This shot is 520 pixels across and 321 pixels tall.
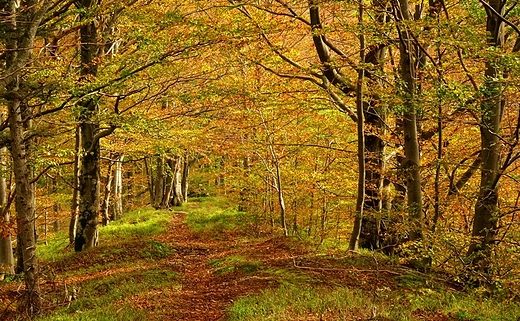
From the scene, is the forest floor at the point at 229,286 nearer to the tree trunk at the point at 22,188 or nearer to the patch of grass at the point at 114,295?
the patch of grass at the point at 114,295

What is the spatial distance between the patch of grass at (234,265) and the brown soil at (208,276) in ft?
0.39

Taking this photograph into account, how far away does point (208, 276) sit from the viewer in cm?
962

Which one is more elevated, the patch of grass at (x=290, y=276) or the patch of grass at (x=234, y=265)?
the patch of grass at (x=290, y=276)

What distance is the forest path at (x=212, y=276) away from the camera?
692 cm

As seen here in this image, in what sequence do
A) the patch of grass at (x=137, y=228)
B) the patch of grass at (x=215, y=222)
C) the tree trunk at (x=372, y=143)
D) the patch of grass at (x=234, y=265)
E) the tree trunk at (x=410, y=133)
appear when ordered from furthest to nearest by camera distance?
1. the patch of grass at (x=215, y=222)
2. the patch of grass at (x=137, y=228)
3. the tree trunk at (x=372, y=143)
4. the patch of grass at (x=234, y=265)
5. the tree trunk at (x=410, y=133)

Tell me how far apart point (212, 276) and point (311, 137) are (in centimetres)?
639

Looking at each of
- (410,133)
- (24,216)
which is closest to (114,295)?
(24,216)

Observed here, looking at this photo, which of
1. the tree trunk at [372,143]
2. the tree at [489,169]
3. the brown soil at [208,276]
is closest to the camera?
the brown soil at [208,276]

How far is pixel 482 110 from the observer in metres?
6.81

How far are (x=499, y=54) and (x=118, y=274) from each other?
27.3ft

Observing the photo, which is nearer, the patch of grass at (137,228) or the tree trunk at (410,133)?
the tree trunk at (410,133)

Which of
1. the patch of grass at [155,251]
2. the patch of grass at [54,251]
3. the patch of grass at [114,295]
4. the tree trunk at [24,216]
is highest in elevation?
the tree trunk at [24,216]

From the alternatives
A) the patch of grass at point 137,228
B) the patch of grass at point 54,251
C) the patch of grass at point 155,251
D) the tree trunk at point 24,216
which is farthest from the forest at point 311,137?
the patch of grass at point 137,228

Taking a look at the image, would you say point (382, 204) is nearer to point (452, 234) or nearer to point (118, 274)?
point (452, 234)
